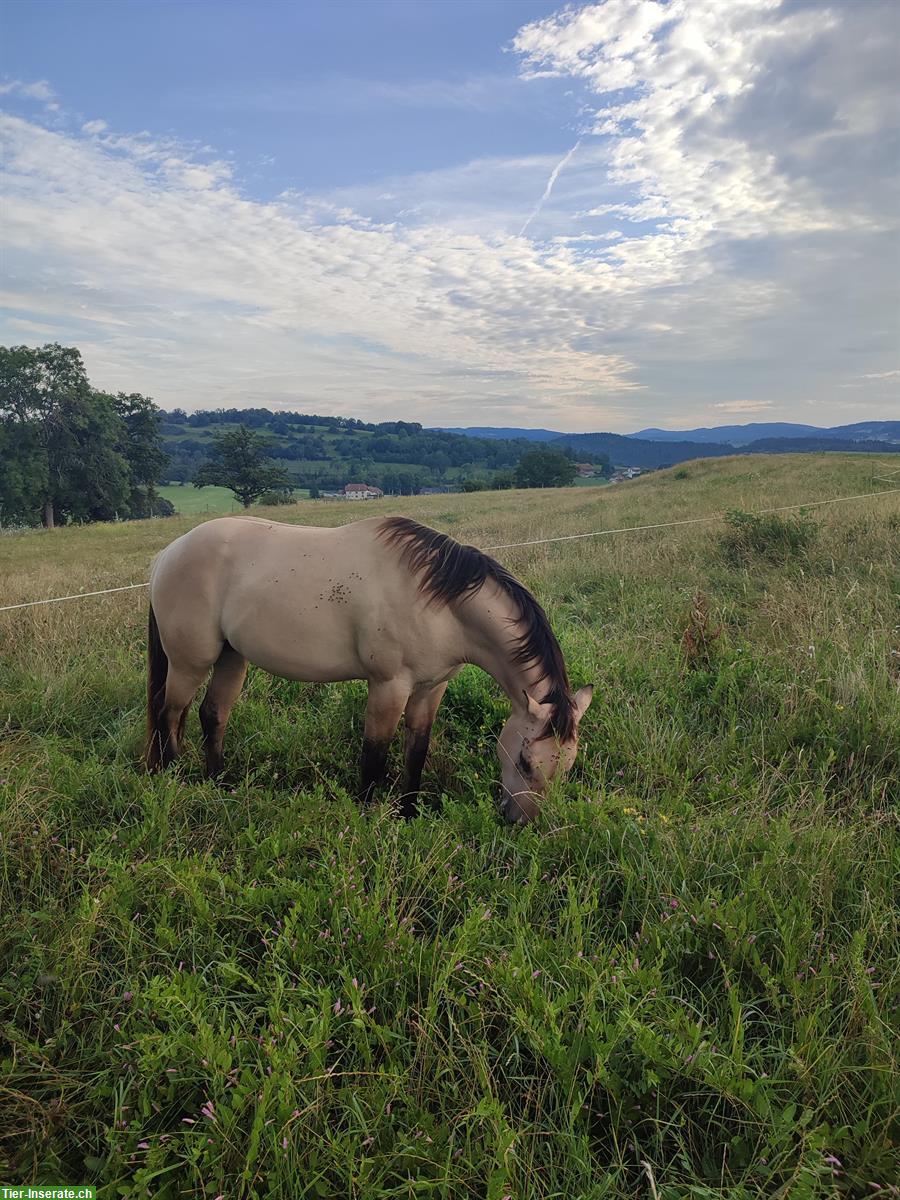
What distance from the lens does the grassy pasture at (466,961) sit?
4.95 feet

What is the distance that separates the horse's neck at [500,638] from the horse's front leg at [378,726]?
51 centimetres

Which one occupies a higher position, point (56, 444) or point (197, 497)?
point (56, 444)

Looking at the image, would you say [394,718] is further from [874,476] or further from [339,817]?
[874,476]

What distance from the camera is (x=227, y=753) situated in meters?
4.00

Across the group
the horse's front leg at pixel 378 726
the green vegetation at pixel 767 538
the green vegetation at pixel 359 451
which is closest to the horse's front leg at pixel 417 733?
the horse's front leg at pixel 378 726

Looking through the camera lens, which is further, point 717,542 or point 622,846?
point 717,542

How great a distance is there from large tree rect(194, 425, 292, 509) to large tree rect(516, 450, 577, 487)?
91.1 ft

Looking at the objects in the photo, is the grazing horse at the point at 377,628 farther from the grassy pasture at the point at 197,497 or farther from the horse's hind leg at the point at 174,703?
the grassy pasture at the point at 197,497

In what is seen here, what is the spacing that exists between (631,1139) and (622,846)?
44.0 inches

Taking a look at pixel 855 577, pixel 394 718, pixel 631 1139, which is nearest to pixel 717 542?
pixel 855 577

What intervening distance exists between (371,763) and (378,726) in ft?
0.80

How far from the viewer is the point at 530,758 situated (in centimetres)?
305

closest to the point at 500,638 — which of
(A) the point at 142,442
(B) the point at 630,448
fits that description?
(A) the point at 142,442

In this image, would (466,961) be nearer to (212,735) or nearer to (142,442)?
(212,735)
